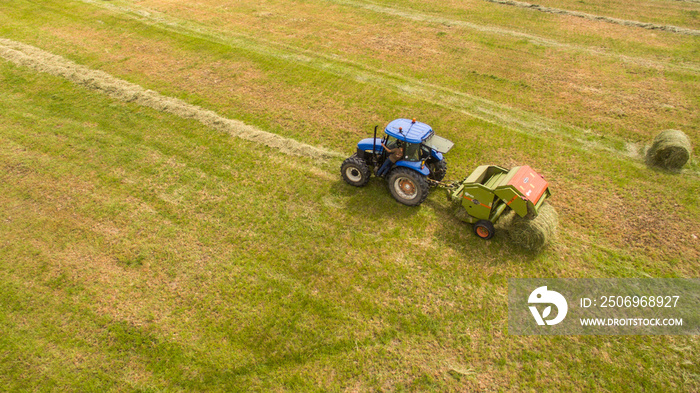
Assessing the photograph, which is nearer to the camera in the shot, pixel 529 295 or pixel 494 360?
pixel 494 360

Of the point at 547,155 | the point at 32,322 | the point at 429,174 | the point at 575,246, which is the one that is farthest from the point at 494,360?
the point at 32,322

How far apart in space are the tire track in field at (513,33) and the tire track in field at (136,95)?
1555cm

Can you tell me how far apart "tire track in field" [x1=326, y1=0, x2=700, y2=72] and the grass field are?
214 mm

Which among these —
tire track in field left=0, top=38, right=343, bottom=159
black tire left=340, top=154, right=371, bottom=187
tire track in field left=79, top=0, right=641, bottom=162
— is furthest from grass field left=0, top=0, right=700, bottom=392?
black tire left=340, top=154, right=371, bottom=187

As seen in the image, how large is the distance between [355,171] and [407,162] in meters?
1.74

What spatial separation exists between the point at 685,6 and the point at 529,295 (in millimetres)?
31020

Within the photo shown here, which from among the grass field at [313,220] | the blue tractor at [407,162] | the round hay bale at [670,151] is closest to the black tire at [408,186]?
the blue tractor at [407,162]

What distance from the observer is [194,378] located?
23.4ft

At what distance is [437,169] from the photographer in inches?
428

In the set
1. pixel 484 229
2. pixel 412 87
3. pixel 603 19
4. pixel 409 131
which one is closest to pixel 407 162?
pixel 409 131

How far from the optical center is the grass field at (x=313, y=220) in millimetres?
7371

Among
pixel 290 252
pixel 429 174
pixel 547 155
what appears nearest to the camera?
pixel 290 252

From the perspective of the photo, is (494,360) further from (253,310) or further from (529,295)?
(253,310)

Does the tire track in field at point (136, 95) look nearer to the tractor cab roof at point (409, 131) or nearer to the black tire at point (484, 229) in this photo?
the tractor cab roof at point (409, 131)
